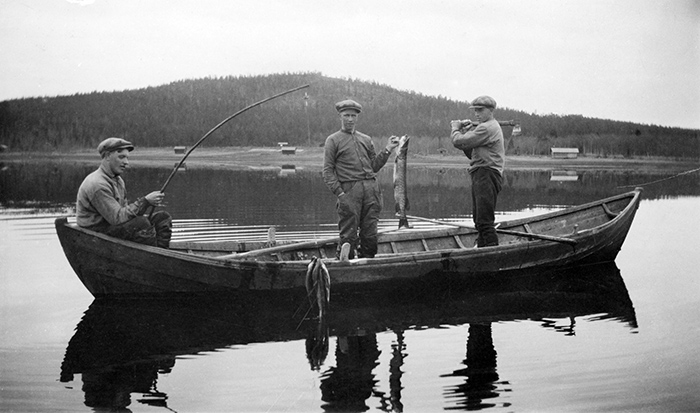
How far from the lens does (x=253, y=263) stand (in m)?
7.40

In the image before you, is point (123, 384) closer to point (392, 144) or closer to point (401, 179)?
point (392, 144)

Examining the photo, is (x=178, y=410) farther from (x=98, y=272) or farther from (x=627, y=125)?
(x=627, y=125)

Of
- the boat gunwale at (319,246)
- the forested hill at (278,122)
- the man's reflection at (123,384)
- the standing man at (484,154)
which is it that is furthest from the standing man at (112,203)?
the forested hill at (278,122)

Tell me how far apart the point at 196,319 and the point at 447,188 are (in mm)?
16424

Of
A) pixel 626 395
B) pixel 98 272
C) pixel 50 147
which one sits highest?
pixel 50 147

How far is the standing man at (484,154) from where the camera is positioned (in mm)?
8406

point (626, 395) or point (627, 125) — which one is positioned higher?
point (627, 125)

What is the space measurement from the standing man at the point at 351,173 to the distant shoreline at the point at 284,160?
22.7m

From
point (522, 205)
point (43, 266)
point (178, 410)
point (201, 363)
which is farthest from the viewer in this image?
point (522, 205)

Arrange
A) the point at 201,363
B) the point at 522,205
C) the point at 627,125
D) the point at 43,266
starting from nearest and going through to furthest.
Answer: the point at 201,363 → the point at 43,266 → the point at 522,205 → the point at 627,125

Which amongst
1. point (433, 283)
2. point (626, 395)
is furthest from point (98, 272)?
point (626, 395)

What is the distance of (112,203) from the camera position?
7137mm

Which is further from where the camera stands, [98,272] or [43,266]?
[43,266]

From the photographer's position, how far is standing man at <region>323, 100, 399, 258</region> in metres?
7.93
